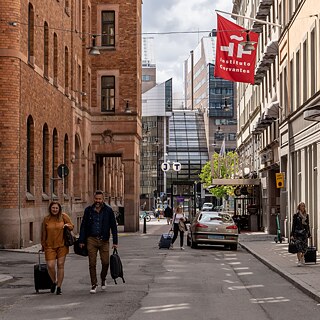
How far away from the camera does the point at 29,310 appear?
12.9m

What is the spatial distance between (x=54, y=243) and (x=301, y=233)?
8.66m

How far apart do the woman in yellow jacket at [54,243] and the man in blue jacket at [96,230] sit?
321 millimetres

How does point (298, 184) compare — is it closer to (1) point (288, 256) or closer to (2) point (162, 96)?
(1) point (288, 256)

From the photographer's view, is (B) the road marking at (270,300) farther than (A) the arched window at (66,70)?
No

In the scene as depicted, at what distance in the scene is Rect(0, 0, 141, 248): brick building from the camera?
29844 mm

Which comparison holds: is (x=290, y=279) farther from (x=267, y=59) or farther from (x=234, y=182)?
(x=234, y=182)

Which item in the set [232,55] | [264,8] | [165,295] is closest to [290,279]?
[165,295]

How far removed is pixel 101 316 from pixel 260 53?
133 ft

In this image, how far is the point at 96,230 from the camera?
1535cm

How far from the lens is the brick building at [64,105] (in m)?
29.8

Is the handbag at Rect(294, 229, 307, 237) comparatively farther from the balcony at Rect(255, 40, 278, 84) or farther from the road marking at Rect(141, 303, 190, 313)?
the balcony at Rect(255, 40, 278, 84)

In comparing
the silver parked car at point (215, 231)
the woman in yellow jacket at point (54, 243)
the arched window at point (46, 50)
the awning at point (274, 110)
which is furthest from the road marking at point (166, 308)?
the awning at point (274, 110)

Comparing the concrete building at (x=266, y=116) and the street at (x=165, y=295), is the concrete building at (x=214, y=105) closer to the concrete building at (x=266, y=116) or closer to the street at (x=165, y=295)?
the concrete building at (x=266, y=116)

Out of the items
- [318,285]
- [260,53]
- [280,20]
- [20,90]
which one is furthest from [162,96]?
[318,285]
